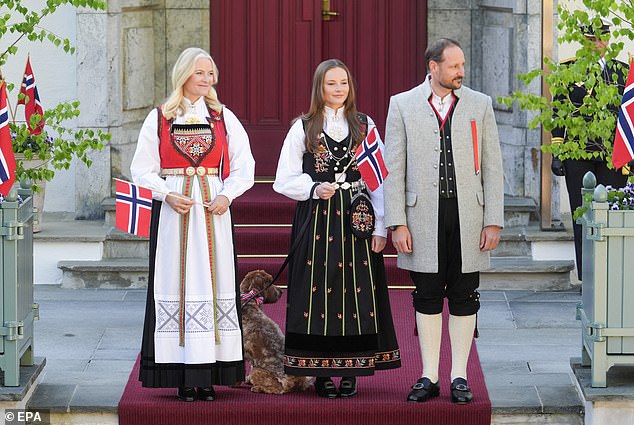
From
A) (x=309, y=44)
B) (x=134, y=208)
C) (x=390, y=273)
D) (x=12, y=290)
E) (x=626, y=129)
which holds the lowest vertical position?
(x=390, y=273)

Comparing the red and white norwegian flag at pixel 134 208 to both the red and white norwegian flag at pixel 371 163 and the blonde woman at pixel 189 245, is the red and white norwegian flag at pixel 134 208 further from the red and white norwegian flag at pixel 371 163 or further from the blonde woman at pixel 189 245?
the red and white norwegian flag at pixel 371 163

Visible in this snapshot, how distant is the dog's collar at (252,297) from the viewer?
719cm

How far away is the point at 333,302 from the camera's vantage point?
7.03 meters

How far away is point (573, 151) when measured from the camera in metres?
7.16

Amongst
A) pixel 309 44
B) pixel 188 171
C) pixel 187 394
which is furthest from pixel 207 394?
pixel 309 44

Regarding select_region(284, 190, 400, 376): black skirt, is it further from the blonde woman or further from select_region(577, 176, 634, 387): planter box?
select_region(577, 176, 634, 387): planter box

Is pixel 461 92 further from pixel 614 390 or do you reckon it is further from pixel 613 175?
pixel 613 175

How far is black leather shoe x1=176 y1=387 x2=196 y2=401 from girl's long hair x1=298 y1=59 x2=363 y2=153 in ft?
4.34

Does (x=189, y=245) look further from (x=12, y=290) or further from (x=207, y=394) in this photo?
(x=12, y=290)

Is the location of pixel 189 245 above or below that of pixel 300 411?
above

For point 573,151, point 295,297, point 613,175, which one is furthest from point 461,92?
point 613,175

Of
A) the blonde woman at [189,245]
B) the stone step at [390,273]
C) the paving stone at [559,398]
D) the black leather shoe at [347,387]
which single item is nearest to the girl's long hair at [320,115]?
the blonde woman at [189,245]

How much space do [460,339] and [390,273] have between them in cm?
285

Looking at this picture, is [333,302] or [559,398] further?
[559,398]
